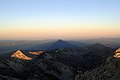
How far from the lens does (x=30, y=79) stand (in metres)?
198

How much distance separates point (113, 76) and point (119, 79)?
7822 millimetres

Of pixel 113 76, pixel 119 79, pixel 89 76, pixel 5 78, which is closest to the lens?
pixel 119 79

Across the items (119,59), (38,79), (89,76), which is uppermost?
(119,59)

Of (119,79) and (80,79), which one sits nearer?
(119,79)

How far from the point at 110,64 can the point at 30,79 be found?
285 feet

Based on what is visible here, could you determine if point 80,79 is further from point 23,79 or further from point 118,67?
point 23,79

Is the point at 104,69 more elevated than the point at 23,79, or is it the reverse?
the point at 104,69

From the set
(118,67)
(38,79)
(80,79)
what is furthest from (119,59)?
(38,79)

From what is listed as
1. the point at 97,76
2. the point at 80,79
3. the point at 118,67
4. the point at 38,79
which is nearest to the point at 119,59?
the point at 118,67

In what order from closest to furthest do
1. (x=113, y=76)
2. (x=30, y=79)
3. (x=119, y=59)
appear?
(x=113, y=76)
(x=119, y=59)
(x=30, y=79)

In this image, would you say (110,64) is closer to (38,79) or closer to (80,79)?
(80,79)

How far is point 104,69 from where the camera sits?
5561 inches

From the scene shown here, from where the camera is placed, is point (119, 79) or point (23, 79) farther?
point (23, 79)

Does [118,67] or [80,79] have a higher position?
[118,67]
